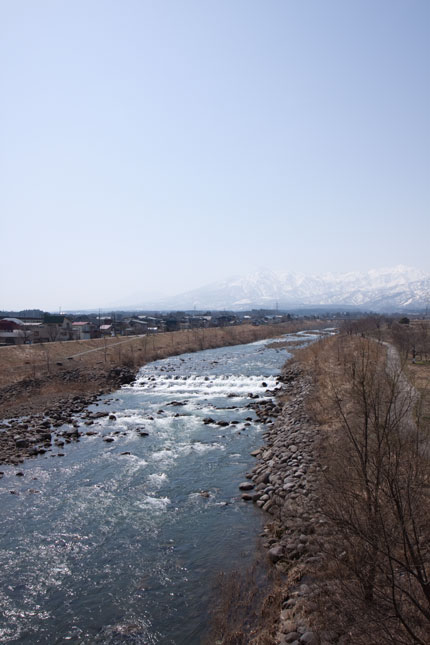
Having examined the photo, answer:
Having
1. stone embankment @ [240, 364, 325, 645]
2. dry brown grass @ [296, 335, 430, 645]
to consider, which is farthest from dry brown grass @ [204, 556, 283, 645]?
→ dry brown grass @ [296, 335, 430, 645]

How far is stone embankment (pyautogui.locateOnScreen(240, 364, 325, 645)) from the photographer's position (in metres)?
5.76

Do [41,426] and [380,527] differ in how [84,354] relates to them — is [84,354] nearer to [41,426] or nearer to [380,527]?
[41,426]

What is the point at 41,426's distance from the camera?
57.1ft

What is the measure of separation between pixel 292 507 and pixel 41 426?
1252cm

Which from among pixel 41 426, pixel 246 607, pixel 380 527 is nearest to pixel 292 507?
pixel 246 607

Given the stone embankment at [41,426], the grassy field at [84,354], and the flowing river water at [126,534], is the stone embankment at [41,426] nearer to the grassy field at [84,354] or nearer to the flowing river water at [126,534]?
the flowing river water at [126,534]

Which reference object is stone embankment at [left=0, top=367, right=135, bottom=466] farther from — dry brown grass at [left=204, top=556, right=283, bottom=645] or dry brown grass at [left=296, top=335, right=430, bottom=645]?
dry brown grass at [left=296, top=335, right=430, bottom=645]

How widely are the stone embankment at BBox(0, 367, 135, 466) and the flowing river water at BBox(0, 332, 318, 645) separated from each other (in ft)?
3.04

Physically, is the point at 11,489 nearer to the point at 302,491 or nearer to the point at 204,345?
the point at 302,491

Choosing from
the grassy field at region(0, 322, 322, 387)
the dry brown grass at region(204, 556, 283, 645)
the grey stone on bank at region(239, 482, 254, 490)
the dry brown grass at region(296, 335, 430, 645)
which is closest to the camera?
the dry brown grass at region(296, 335, 430, 645)

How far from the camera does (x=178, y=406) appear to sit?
21.3m

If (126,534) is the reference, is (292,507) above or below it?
above

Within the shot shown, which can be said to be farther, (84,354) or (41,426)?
(84,354)

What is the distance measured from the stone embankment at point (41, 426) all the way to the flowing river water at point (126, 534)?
0.93 meters
